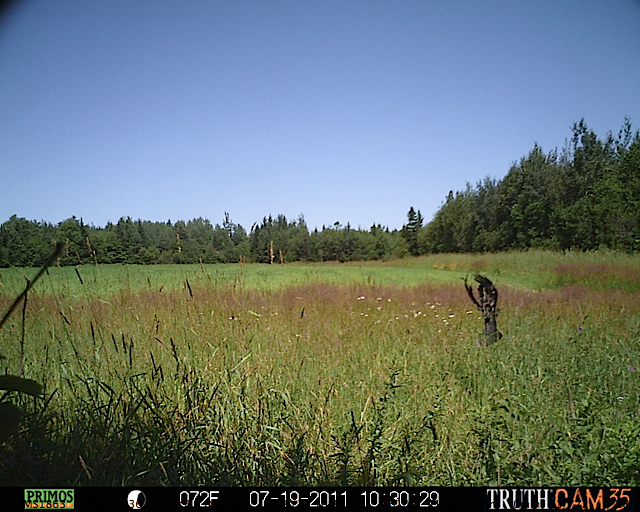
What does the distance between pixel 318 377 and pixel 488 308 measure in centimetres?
154

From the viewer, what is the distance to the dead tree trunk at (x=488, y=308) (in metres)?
2.71

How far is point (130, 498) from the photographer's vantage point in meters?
1.08

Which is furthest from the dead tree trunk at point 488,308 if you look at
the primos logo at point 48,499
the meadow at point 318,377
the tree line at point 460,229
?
the primos logo at point 48,499

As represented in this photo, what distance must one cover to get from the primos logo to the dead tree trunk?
2.50 metres

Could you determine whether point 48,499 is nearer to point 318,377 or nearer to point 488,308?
point 318,377

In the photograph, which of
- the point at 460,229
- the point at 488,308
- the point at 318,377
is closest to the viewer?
the point at 318,377

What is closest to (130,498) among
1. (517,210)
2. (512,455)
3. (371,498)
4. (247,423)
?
(247,423)

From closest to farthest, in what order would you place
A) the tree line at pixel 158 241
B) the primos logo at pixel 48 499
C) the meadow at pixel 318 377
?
the primos logo at pixel 48 499
the meadow at pixel 318 377
the tree line at pixel 158 241

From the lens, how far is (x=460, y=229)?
3.45m

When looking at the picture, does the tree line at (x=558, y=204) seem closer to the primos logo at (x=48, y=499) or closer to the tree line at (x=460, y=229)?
the tree line at (x=460, y=229)

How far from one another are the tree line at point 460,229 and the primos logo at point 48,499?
127cm

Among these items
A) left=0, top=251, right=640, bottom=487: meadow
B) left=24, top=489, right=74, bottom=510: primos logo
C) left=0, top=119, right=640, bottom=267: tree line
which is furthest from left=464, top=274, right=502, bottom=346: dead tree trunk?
left=24, top=489, right=74, bottom=510: primos logo

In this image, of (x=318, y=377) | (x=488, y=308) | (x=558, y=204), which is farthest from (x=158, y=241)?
(x=558, y=204)

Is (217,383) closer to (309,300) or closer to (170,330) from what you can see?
(170,330)
